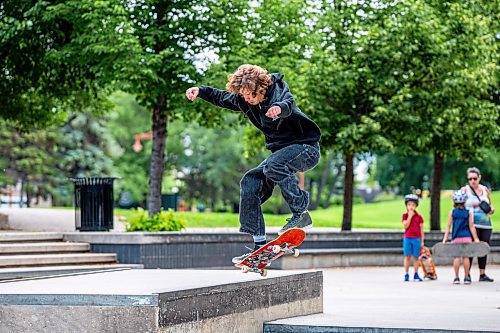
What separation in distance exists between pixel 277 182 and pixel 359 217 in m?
40.0

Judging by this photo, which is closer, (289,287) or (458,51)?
(289,287)

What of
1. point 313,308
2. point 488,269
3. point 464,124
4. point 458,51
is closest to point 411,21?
point 458,51

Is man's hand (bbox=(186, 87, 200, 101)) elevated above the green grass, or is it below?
above

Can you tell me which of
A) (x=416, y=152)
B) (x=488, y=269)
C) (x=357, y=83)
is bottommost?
(x=488, y=269)

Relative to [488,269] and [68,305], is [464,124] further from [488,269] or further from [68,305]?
[68,305]

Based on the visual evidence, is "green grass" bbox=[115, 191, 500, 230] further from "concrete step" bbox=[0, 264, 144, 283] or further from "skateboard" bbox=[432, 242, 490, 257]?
"skateboard" bbox=[432, 242, 490, 257]

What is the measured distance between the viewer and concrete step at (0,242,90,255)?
666 inches

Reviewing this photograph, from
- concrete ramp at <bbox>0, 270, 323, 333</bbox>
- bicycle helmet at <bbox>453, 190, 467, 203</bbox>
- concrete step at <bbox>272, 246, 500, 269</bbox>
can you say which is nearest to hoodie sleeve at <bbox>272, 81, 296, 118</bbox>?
concrete ramp at <bbox>0, 270, 323, 333</bbox>

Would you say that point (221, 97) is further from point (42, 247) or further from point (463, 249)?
point (463, 249)

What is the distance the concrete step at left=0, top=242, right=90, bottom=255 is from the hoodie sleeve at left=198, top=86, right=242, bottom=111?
25.4ft

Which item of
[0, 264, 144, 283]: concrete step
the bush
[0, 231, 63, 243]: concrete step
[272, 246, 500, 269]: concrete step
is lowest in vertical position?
[272, 246, 500, 269]: concrete step

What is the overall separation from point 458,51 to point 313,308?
14741 mm

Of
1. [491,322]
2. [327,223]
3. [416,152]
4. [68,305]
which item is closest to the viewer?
[68,305]

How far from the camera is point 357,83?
24.7 m
